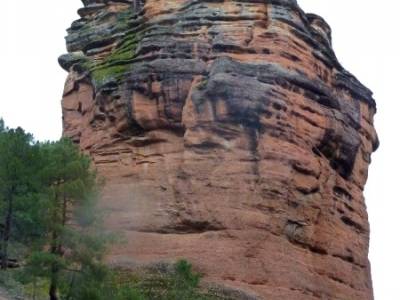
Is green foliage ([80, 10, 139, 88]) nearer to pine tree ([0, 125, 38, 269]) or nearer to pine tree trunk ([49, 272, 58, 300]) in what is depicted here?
pine tree ([0, 125, 38, 269])

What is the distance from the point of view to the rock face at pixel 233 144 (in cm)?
4262

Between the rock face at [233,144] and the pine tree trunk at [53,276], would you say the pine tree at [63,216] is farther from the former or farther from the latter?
the rock face at [233,144]

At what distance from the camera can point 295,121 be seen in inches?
1813

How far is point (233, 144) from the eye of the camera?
145ft

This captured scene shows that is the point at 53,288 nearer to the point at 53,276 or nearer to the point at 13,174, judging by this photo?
the point at 53,276

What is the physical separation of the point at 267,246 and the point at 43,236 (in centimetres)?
1102

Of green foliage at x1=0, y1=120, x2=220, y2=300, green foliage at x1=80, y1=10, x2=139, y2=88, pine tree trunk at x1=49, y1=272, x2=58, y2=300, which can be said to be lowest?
pine tree trunk at x1=49, y1=272, x2=58, y2=300

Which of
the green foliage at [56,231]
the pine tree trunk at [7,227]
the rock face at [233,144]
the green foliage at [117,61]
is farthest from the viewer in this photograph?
the green foliage at [117,61]

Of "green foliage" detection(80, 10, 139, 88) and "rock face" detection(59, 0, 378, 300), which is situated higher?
"green foliage" detection(80, 10, 139, 88)

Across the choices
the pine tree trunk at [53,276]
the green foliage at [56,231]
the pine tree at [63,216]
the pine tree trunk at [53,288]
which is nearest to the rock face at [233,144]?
the green foliage at [56,231]

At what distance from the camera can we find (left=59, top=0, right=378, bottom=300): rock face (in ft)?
140

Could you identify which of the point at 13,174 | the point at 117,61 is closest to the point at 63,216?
the point at 13,174

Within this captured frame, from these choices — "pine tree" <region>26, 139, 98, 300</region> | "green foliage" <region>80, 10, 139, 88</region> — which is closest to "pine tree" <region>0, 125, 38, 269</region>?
"pine tree" <region>26, 139, 98, 300</region>

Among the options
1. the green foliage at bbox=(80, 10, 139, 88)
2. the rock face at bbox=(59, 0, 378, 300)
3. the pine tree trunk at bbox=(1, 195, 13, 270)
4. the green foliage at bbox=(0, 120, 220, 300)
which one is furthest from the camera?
the green foliage at bbox=(80, 10, 139, 88)
